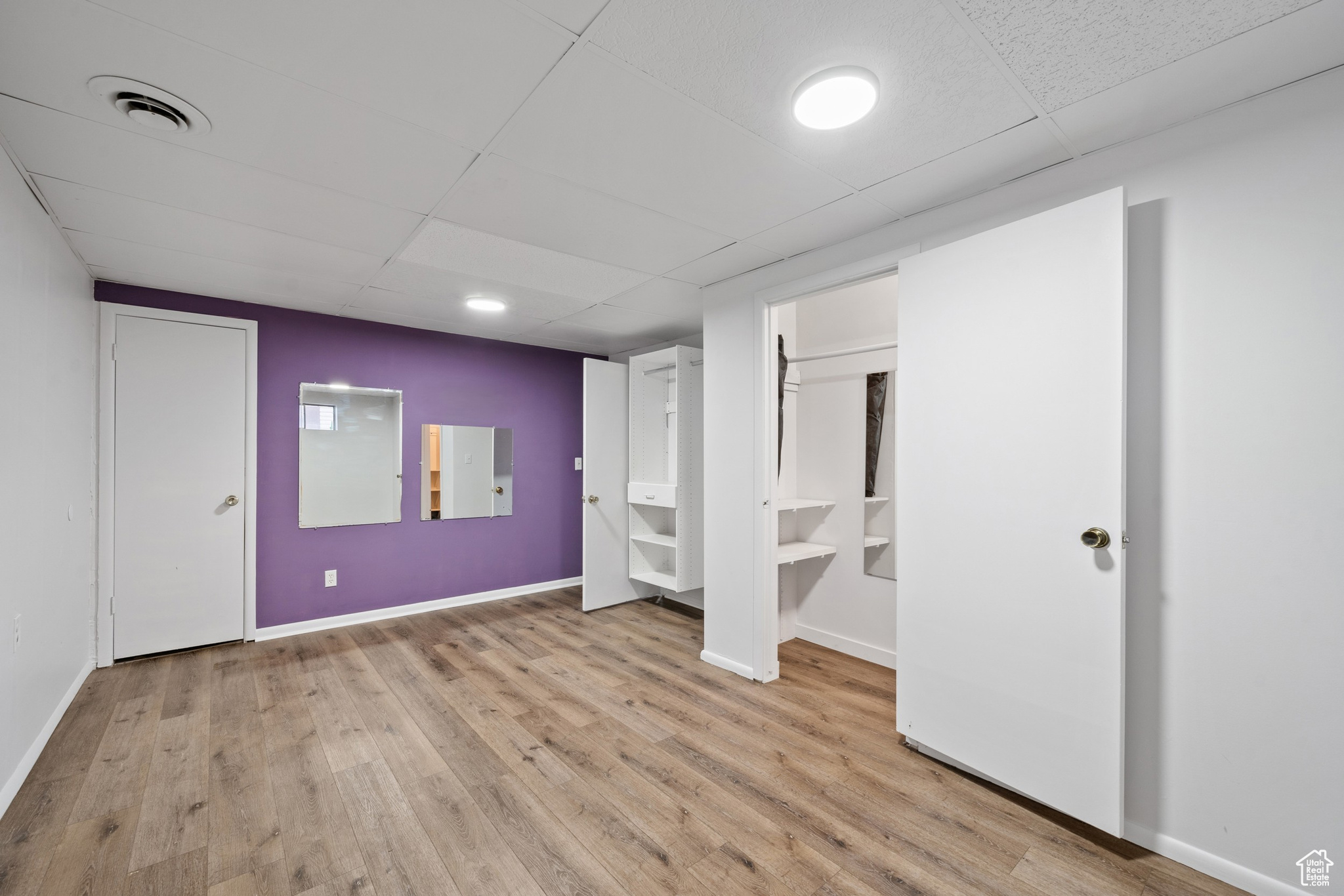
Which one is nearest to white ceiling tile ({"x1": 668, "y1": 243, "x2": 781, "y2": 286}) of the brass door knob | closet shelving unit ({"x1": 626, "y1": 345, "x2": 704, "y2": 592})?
closet shelving unit ({"x1": 626, "y1": 345, "x2": 704, "y2": 592})

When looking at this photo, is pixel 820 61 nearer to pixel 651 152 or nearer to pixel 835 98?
pixel 835 98

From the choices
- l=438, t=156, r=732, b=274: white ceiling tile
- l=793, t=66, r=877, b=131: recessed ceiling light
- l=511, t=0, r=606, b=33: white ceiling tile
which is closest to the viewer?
l=511, t=0, r=606, b=33: white ceiling tile

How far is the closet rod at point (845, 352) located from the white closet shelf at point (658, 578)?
76.9 inches

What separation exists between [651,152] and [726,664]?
8.69 ft

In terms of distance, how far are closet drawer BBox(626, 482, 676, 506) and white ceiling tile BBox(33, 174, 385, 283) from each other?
2.41 meters

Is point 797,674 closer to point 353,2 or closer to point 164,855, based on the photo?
point 164,855

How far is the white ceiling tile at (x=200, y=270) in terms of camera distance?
8.86 ft

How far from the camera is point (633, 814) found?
75.4 inches

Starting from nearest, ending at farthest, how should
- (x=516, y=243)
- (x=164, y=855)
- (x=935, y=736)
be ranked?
(x=164, y=855) → (x=935, y=736) → (x=516, y=243)

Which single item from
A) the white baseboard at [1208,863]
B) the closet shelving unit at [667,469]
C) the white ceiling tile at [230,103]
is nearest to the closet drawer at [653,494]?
the closet shelving unit at [667,469]

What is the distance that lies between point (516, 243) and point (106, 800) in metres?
2.68

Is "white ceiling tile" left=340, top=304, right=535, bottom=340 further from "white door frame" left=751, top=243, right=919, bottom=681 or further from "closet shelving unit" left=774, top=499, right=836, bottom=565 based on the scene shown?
"closet shelving unit" left=774, top=499, right=836, bottom=565

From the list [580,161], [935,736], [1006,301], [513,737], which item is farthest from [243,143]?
[935,736]

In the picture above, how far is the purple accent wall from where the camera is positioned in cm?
377
